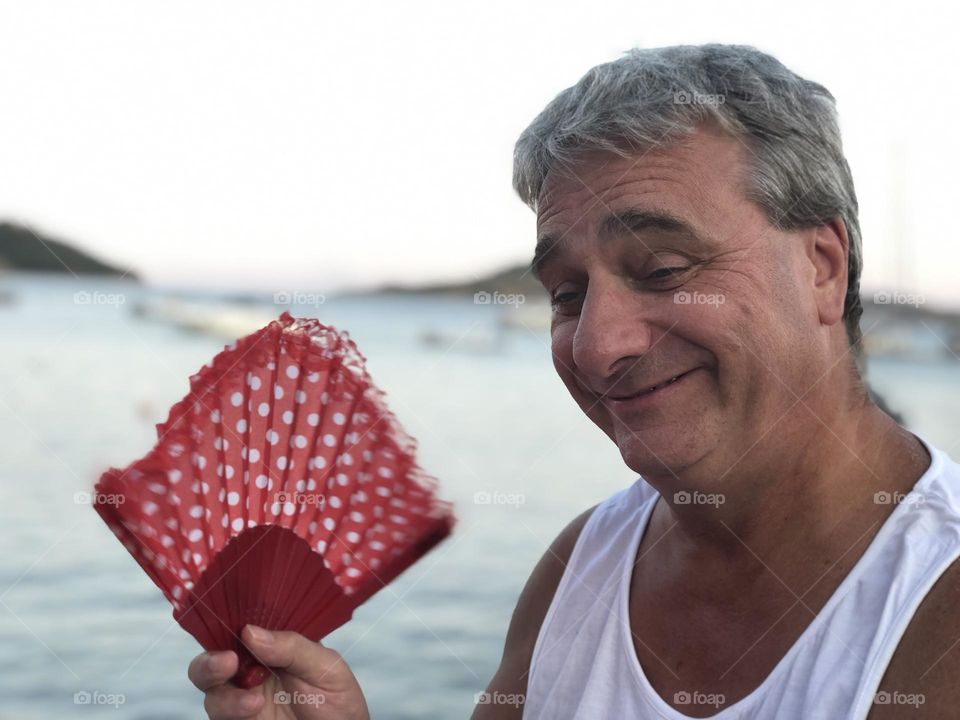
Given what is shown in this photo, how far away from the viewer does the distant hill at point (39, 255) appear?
64.3ft

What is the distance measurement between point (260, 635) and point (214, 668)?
0.22 ft

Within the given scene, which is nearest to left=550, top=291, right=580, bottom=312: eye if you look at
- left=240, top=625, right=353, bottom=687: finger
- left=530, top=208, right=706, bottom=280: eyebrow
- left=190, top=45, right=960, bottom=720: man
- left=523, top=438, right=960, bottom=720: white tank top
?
left=190, top=45, right=960, bottom=720: man

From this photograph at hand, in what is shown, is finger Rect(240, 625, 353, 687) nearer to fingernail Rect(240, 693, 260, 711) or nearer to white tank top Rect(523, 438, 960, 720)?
fingernail Rect(240, 693, 260, 711)

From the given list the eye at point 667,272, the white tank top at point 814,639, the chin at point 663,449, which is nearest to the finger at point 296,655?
the white tank top at point 814,639

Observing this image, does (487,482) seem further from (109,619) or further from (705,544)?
(705,544)

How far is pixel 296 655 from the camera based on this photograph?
137cm

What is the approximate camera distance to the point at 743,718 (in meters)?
1.35

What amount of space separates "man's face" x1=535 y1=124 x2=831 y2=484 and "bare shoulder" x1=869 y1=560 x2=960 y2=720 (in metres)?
0.31

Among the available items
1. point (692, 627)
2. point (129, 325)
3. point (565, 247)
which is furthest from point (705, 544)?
point (129, 325)

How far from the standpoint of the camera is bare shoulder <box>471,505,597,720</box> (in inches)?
68.4

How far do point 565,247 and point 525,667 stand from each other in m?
0.69

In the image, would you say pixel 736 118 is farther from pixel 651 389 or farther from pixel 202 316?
pixel 202 316

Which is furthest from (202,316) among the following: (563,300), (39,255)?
(563,300)

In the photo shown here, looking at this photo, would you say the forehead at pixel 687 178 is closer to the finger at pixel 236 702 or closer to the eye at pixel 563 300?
the eye at pixel 563 300
